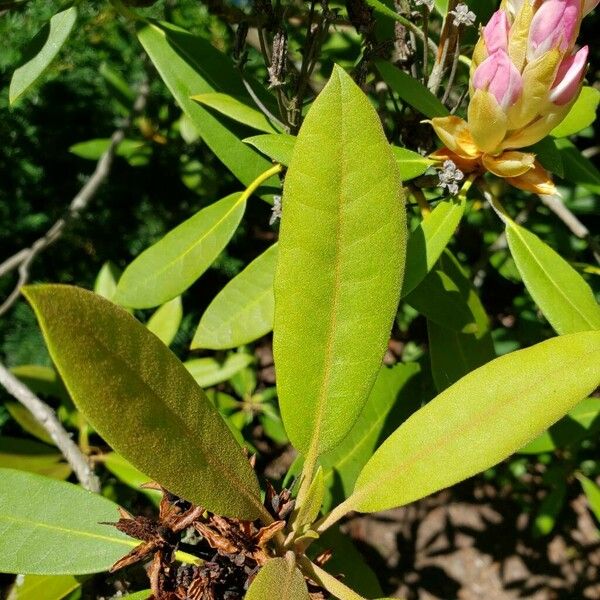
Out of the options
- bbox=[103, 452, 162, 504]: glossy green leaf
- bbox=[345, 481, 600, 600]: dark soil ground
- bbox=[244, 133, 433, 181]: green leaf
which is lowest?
bbox=[345, 481, 600, 600]: dark soil ground

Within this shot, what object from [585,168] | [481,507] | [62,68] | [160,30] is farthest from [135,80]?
[481,507]

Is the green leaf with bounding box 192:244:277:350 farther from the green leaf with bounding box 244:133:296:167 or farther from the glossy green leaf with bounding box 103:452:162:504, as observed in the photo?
the glossy green leaf with bounding box 103:452:162:504

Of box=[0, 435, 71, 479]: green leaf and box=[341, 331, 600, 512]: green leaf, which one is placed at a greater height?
box=[341, 331, 600, 512]: green leaf

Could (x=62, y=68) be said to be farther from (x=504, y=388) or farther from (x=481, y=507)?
(x=481, y=507)

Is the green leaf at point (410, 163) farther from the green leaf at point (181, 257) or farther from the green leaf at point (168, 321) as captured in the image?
the green leaf at point (168, 321)

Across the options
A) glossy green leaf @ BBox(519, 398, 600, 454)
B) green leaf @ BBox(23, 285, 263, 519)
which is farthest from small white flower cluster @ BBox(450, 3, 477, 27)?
glossy green leaf @ BBox(519, 398, 600, 454)
